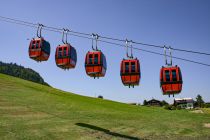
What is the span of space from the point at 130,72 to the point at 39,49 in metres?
7.92

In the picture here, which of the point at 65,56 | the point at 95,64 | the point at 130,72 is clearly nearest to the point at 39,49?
the point at 65,56

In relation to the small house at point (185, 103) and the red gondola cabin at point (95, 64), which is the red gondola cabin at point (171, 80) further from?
the small house at point (185, 103)

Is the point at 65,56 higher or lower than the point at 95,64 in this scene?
higher

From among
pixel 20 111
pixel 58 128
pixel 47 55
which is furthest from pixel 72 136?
pixel 20 111

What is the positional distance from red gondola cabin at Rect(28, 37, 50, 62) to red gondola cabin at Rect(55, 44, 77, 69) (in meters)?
1.66

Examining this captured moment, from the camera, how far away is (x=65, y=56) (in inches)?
949

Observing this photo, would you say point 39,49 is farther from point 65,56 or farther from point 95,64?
point 95,64

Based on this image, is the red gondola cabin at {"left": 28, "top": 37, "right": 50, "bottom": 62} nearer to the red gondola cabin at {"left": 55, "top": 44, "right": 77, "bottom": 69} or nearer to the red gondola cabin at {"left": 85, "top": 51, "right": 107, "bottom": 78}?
the red gondola cabin at {"left": 55, "top": 44, "right": 77, "bottom": 69}

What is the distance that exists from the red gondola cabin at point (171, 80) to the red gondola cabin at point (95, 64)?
13.9ft

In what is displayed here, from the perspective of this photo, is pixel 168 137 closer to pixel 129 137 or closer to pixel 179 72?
pixel 129 137

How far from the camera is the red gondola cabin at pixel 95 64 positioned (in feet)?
74.2

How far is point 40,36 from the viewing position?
84.8 feet

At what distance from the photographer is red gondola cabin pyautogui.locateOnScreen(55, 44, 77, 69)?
78.7ft

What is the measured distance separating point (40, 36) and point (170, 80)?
431 inches
